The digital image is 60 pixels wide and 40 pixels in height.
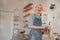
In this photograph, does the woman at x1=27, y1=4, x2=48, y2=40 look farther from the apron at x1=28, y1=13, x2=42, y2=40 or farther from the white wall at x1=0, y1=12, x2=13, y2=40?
the white wall at x1=0, y1=12, x2=13, y2=40

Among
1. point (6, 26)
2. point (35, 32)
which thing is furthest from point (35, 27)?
point (6, 26)

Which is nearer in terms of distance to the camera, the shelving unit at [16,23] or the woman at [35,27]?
the woman at [35,27]

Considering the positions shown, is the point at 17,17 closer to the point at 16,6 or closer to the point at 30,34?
the point at 16,6

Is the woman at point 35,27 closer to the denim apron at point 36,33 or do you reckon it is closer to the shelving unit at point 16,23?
the denim apron at point 36,33

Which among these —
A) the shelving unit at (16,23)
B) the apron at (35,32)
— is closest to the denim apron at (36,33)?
the apron at (35,32)

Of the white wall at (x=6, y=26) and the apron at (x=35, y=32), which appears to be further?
the white wall at (x=6, y=26)

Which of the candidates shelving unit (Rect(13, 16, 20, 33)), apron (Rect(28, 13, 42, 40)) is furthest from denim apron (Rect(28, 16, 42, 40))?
shelving unit (Rect(13, 16, 20, 33))

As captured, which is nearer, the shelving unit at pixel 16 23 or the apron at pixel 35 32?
the apron at pixel 35 32

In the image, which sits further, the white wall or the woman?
the white wall

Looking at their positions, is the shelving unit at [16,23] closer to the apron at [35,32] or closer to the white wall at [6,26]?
the white wall at [6,26]

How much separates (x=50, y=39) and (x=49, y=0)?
1096mm

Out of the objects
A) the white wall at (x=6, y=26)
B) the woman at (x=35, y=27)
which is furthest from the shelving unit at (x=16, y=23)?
the woman at (x=35, y=27)

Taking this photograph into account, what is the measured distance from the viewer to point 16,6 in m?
3.34

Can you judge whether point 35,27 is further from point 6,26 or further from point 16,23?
point 6,26
